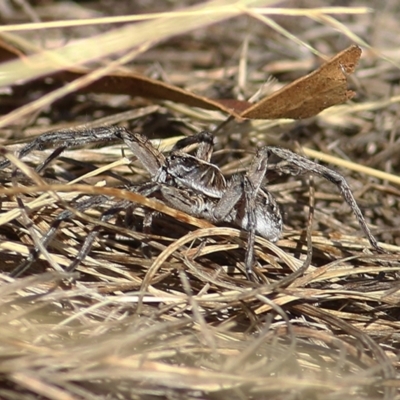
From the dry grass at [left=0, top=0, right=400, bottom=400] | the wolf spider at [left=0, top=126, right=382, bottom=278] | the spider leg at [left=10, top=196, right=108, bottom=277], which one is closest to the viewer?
the dry grass at [left=0, top=0, right=400, bottom=400]

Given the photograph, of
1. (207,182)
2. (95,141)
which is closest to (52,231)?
(95,141)

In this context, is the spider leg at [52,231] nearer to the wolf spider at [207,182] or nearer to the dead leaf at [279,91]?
the wolf spider at [207,182]

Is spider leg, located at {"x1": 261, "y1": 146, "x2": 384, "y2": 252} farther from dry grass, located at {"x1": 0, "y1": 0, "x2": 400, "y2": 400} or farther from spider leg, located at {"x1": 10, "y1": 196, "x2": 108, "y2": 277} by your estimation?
spider leg, located at {"x1": 10, "y1": 196, "x2": 108, "y2": 277}

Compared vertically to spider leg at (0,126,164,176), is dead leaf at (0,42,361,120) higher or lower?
higher

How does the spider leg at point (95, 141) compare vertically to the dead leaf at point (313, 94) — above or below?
below

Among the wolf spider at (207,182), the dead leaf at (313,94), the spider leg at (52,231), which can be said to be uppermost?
the dead leaf at (313,94)

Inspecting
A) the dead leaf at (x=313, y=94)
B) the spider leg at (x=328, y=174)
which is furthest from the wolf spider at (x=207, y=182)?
the dead leaf at (x=313, y=94)

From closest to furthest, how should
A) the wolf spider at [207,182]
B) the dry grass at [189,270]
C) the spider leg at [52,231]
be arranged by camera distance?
the dry grass at [189,270], the spider leg at [52,231], the wolf spider at [207,182]

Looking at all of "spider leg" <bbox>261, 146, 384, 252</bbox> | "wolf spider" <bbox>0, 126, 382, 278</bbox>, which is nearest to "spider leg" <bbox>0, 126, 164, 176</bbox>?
"wolf spider" <bbox>0, 126, 382, 278</bbox>

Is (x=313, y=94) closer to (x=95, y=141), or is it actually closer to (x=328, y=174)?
(x=328, y=174)
